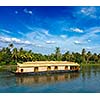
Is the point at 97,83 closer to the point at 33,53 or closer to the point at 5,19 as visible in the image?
the point at 33,53

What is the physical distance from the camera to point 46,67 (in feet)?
11.3

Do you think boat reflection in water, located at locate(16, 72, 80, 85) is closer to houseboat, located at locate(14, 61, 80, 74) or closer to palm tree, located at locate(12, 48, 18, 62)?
houseboat, located at locate(14, 61, 80, 74)

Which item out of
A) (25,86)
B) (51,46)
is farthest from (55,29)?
(25,86)

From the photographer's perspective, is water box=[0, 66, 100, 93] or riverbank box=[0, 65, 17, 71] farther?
riverbank box=[0, 65, 17, 71]

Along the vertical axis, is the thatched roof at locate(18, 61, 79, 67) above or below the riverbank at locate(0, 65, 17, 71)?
above

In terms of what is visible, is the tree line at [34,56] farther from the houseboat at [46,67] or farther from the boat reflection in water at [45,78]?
the boat reflection in water at [45,78]

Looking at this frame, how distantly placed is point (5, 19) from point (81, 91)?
105 cm

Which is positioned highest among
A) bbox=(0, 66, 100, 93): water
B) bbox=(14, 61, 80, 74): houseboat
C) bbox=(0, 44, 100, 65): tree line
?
bbox=(0, 44, 100, 65): tree line

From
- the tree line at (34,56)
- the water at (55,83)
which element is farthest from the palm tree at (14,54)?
the water at (55,83)

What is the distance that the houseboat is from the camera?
3371 mm

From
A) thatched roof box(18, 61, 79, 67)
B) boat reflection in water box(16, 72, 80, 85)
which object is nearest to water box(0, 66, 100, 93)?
boat reflection in water box(16, 72, 80, 85)

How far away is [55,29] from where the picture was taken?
10.7 ft

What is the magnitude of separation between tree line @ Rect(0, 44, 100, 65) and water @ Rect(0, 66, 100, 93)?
0.14 m

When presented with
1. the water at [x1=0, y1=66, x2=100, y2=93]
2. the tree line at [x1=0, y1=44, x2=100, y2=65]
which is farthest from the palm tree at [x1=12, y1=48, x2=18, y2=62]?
the water at [x1=0, y1=66, x2=100, y2=93]
